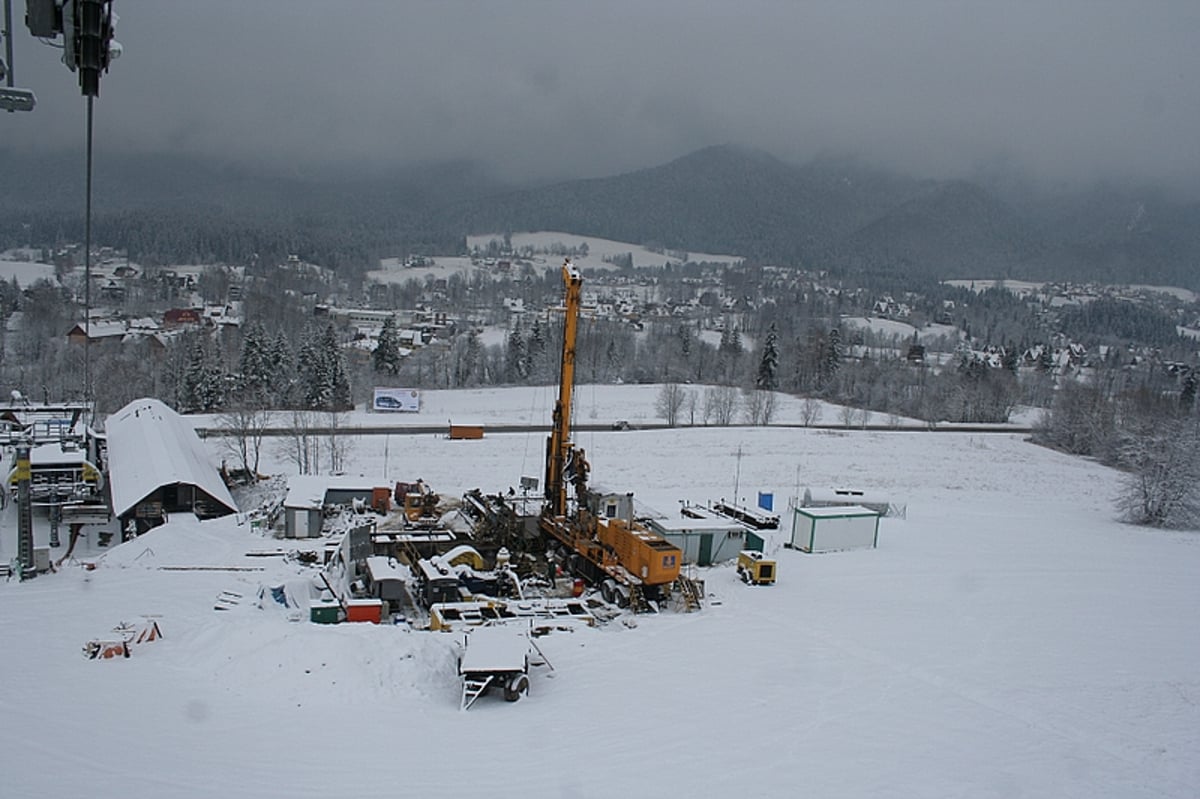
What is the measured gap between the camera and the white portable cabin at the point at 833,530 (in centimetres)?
2197

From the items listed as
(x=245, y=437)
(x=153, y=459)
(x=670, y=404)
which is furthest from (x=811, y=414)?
(x=153, y=459)

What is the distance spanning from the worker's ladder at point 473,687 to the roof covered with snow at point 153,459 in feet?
49.6

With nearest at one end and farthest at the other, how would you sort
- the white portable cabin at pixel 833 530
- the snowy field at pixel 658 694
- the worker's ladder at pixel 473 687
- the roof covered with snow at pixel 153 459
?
the snowy field at pixel 658 694
the worker's ladder at pixel 473 687
the white portable cabin at pixel 833 530
the roof covered with snow at pixel 153 459

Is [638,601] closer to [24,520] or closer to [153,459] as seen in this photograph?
[24,520]

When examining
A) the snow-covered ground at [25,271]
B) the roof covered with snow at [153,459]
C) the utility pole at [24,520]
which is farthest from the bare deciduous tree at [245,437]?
the snow-covered ground at [25,271]

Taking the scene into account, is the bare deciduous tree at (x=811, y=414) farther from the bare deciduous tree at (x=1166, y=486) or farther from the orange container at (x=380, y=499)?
Result: the orange container at (x=380, y=499)

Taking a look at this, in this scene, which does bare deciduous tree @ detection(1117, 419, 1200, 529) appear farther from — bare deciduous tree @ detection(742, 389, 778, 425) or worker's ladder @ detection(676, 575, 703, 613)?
bare deciduous tree @ detection(742, 389, 778, 425)

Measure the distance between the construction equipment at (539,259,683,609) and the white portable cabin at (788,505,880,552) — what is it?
558 centimetres

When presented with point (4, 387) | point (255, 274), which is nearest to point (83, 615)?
point (4, 387)

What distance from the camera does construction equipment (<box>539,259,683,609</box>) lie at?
53.9ft

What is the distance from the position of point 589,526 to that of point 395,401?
109 feet

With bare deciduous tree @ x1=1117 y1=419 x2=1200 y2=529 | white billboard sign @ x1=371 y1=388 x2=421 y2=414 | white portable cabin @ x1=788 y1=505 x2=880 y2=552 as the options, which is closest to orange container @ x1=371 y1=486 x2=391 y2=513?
white portable cabin @ x1=788 y1=505 x2=880 y2=552

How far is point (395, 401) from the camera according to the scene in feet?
161

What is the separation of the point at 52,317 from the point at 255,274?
6976 cm
